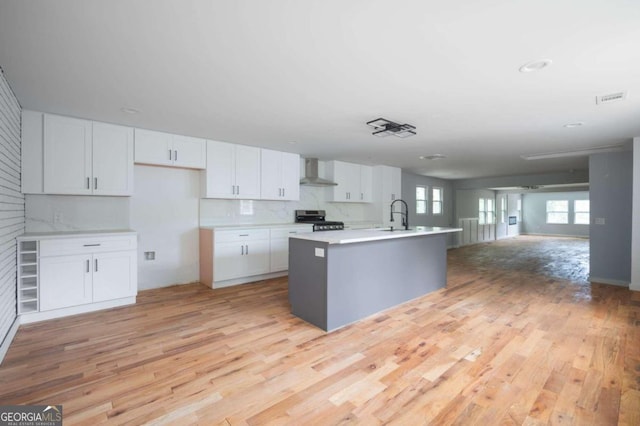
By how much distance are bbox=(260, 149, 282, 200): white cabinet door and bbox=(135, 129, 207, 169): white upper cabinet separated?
1023 millimetres

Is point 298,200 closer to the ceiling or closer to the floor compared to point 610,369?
closer to the ceiling

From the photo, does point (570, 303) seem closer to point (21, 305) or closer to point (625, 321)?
point (625, 321)

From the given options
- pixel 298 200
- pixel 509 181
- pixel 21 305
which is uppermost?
pixel 509 181

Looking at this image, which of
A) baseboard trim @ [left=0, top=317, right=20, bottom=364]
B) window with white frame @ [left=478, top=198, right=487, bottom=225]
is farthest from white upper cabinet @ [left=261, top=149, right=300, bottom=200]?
window with white frame @ [left=478, top=198, right=487, bottom=225]

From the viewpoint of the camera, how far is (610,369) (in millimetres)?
2213

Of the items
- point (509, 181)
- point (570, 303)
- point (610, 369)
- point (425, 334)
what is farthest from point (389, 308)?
point (509, 181)

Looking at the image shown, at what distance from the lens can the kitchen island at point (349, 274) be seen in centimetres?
291

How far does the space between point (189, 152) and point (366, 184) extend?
3972mm

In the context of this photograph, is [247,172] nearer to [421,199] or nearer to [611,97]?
[611,97]

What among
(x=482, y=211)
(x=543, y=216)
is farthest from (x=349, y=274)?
(x=543, y=216)

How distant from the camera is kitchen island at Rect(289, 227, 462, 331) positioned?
2912 millimetres

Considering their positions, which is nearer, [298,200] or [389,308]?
[389,308]

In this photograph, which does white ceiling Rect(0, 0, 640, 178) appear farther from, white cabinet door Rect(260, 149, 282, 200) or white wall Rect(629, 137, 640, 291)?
white cabinet door Rect(260, 149, 282, 200)

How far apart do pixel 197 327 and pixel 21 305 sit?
188 cm
